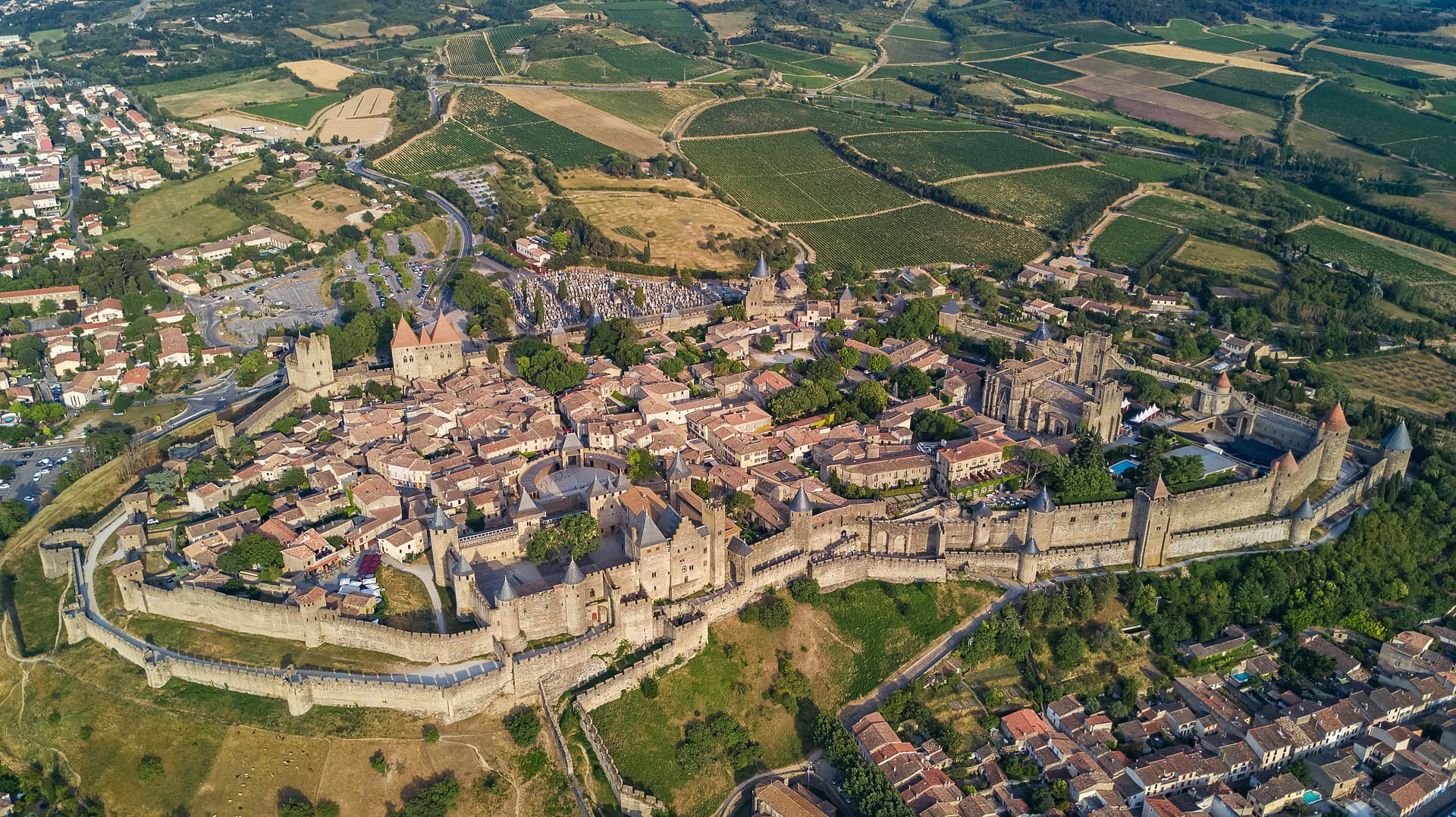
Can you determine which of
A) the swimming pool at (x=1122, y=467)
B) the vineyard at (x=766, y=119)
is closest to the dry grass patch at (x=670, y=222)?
the vineyard at (x=766, y=119)

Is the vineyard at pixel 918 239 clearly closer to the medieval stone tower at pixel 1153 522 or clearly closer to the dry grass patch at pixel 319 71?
the medieval stone tower at pixel 1153 522

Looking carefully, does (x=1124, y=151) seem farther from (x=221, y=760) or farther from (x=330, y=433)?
(x=221, y=760)

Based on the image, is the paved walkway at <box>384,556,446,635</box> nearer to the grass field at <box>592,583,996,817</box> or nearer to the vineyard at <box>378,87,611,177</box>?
the grass field at <box>592,583,996,817</box>

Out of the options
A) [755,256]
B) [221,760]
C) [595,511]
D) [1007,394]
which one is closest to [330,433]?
[595,511]

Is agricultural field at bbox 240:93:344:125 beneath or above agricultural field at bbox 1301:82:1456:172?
above

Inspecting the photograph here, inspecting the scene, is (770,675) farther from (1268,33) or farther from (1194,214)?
(1268,33)

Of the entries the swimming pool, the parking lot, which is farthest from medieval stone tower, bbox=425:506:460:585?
the swimming pool
